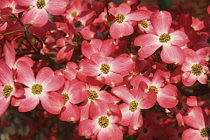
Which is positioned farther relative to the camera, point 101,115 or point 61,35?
point 61,35

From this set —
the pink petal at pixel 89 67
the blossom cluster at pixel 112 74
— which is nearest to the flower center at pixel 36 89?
the blossom cluster at pixel 112 74

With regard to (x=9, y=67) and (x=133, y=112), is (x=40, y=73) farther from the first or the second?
(x=133, y=112)

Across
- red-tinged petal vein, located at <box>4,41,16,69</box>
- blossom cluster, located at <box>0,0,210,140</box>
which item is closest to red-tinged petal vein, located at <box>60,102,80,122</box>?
blossom cluster, located at <box>0,0,210,140</box>

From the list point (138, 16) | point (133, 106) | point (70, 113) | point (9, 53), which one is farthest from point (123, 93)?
point (9, 53)

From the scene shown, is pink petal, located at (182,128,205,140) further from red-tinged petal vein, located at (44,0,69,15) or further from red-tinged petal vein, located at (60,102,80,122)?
red-tinged petal vein, located at (44,0,69,15)

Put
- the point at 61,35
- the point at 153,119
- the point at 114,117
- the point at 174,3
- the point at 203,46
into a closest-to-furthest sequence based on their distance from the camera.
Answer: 1. the point at 114,117
2. the point at 203,46
3. the point at 61,35
4. the point at 153,119
5. the point at 174,3

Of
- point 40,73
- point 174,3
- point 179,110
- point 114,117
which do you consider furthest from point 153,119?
point 174,3
